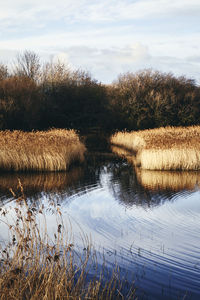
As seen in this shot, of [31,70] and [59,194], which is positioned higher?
[31,70]

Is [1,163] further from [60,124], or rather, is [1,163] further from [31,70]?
[31,70]

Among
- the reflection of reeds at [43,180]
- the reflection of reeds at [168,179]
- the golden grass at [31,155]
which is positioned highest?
the golden grass at [31,155]

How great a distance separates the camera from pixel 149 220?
775 centimetres

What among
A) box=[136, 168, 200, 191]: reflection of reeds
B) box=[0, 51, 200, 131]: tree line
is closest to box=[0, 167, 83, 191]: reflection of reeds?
box=[136, 168, 200, 191]: reflection of reeds

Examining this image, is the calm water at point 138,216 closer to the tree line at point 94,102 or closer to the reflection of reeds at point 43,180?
the reflection of reeds at point 43,180

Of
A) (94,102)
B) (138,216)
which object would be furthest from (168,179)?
(94,102)

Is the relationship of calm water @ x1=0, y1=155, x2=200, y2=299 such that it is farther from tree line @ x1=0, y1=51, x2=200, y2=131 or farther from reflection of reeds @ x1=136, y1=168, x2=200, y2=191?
tree line @ x1=0, y1=51, x2=200, y2=131

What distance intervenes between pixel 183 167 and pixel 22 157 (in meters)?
5.34

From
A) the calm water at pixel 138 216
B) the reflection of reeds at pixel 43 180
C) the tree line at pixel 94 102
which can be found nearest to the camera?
the calm water at pixel 138 216

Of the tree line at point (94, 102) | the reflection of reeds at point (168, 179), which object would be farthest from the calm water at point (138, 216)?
the tree line at point (94, 102)

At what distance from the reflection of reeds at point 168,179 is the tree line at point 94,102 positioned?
40.1 feet

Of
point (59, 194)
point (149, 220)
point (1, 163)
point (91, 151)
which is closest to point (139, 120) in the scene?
point (91, 151)

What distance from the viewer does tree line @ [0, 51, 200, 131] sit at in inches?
957

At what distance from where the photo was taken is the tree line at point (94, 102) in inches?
957
